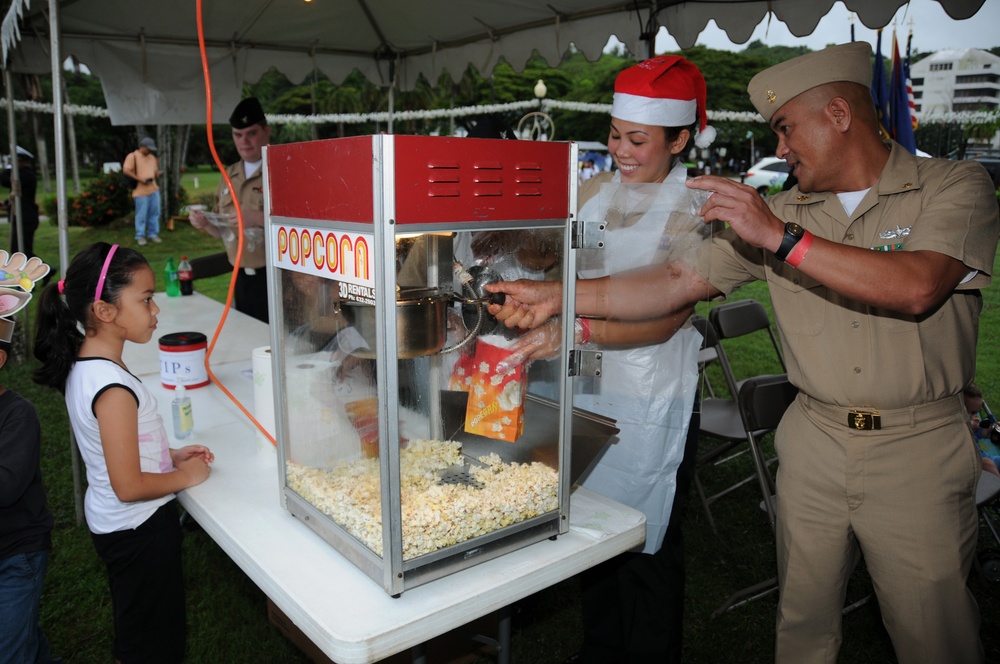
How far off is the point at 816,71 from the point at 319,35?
4423 mm

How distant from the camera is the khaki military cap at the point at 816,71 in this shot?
161 centimetres

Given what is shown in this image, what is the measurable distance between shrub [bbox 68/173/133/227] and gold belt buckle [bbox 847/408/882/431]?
16.8 m

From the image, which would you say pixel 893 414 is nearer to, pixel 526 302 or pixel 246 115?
pixel 526 302

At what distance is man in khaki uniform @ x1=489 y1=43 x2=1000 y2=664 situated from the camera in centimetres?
160

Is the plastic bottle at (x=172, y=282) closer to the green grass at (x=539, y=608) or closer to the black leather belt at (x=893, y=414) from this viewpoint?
the green grass at (x=539, y=608)

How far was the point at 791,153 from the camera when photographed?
1.70 m

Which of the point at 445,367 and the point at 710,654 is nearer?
the point at 445,367

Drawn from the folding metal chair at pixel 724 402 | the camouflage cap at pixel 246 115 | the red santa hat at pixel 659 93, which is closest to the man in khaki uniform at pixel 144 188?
the camouflage cap at pixel 246 115

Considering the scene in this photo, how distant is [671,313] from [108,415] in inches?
55.4

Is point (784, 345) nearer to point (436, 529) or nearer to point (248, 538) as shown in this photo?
point (436, 529)

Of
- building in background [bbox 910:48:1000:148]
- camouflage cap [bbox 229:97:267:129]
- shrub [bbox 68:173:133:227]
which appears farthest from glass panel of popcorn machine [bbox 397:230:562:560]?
building in background [bbox 910:48:1000:148]

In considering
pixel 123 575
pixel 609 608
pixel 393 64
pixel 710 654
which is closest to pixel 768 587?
pixel 710 654

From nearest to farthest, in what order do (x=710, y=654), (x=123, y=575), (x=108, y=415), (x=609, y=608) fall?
(x=108, y=415)
(x=123, y=575)
(x=609, y=608)
(x=710, y=654)

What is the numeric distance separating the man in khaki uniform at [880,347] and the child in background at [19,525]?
1.40m
